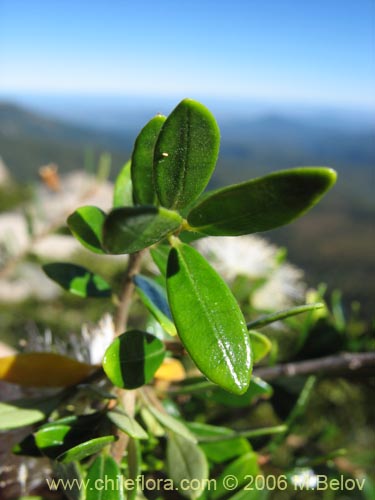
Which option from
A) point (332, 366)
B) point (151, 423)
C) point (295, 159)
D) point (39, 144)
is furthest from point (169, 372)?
point (295, 159)

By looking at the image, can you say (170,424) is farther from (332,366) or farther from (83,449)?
(332,366)

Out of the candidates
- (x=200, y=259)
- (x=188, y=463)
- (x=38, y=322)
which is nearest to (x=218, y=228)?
(x=200, y=259)

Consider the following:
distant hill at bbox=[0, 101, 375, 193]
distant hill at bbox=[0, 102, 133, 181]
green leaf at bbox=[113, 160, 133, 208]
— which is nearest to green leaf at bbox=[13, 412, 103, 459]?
green leaf at bbox=[113, 160, 133, 208]

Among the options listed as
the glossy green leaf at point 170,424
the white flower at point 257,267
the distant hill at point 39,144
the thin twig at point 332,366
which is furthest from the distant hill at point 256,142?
the glossy green leaf at point 170,424

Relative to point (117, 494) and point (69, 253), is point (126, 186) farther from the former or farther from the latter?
point (69, 253)

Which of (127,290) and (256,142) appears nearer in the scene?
(127,290)

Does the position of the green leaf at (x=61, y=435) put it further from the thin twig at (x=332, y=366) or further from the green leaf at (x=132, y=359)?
the thin twig at (x=332, y=366)

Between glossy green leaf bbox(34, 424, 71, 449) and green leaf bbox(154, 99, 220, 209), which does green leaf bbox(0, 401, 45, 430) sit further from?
green leaf bbox(154, 99, 220, 209)
